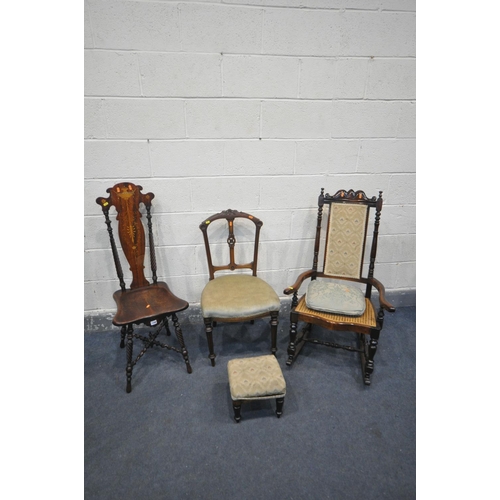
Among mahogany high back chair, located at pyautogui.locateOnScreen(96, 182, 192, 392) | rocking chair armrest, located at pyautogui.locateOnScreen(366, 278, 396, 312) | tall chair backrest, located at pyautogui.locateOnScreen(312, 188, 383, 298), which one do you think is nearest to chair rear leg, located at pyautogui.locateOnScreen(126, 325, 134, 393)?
mahogany high back chair, located at pyautogui.locateOnScreen(96, 182, 192, 392)

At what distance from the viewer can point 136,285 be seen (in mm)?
2293

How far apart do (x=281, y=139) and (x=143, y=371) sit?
73.3 inches

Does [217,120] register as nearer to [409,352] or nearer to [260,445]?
[260,445]

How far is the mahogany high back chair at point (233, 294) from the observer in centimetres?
209

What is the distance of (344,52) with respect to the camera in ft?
7.06

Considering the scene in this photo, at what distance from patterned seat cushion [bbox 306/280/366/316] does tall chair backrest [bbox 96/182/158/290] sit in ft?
3.78

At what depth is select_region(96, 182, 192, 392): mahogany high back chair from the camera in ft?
6.66

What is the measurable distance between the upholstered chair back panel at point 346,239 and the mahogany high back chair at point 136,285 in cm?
107

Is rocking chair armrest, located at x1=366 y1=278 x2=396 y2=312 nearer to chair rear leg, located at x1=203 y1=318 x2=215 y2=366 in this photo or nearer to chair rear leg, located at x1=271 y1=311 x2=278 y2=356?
chair rear leg, located at x1=271 y1=311 x2=278 y2=356

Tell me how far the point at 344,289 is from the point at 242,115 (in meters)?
1.37

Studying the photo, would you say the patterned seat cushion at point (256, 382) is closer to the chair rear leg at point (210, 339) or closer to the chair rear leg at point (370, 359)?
the chair rear leg at point (210, 339)

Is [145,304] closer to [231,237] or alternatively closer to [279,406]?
[231,237]

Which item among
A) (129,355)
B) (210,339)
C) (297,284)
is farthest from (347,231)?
(129,355)

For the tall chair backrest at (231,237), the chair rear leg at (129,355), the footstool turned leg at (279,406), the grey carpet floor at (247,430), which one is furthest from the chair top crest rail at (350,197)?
the chair rear leg at (129,355)
